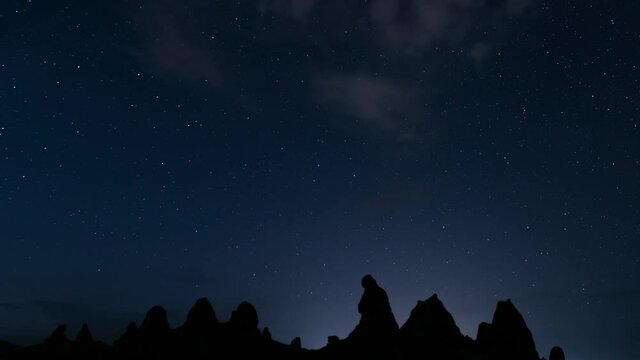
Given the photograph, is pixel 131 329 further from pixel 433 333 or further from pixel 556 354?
pixel 556 354

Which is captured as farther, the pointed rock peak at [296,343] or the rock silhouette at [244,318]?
the pointed rock peak at [296,343]

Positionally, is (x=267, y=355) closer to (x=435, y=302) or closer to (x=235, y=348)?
(x=235, y=348)

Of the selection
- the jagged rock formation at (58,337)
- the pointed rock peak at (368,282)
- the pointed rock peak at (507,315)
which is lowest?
the jagged rock formation at (58,337)

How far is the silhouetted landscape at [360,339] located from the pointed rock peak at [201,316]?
0.37ft

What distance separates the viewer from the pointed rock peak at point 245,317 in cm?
4869

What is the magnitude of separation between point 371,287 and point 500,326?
14777 mm

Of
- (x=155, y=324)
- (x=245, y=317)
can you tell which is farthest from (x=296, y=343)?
(x=155, y=324)

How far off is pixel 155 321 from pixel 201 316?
5260 millimetres

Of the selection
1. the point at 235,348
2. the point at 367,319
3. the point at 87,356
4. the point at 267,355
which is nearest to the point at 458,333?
the point at 367,319

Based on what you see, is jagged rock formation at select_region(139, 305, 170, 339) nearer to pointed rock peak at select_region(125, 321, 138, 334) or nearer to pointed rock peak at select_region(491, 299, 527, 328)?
pointed rock peak at select_region(125, 321, 138, 334)

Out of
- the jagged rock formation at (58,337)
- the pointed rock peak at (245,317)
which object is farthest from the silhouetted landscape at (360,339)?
the jagged rock formation at (58,337)

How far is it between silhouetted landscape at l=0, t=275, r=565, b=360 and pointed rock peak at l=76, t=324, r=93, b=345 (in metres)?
3.61

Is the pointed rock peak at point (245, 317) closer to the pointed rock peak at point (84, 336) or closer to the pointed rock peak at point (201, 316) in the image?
the pointed rock peak at point (201, 316)

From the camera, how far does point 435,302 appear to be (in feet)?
141
